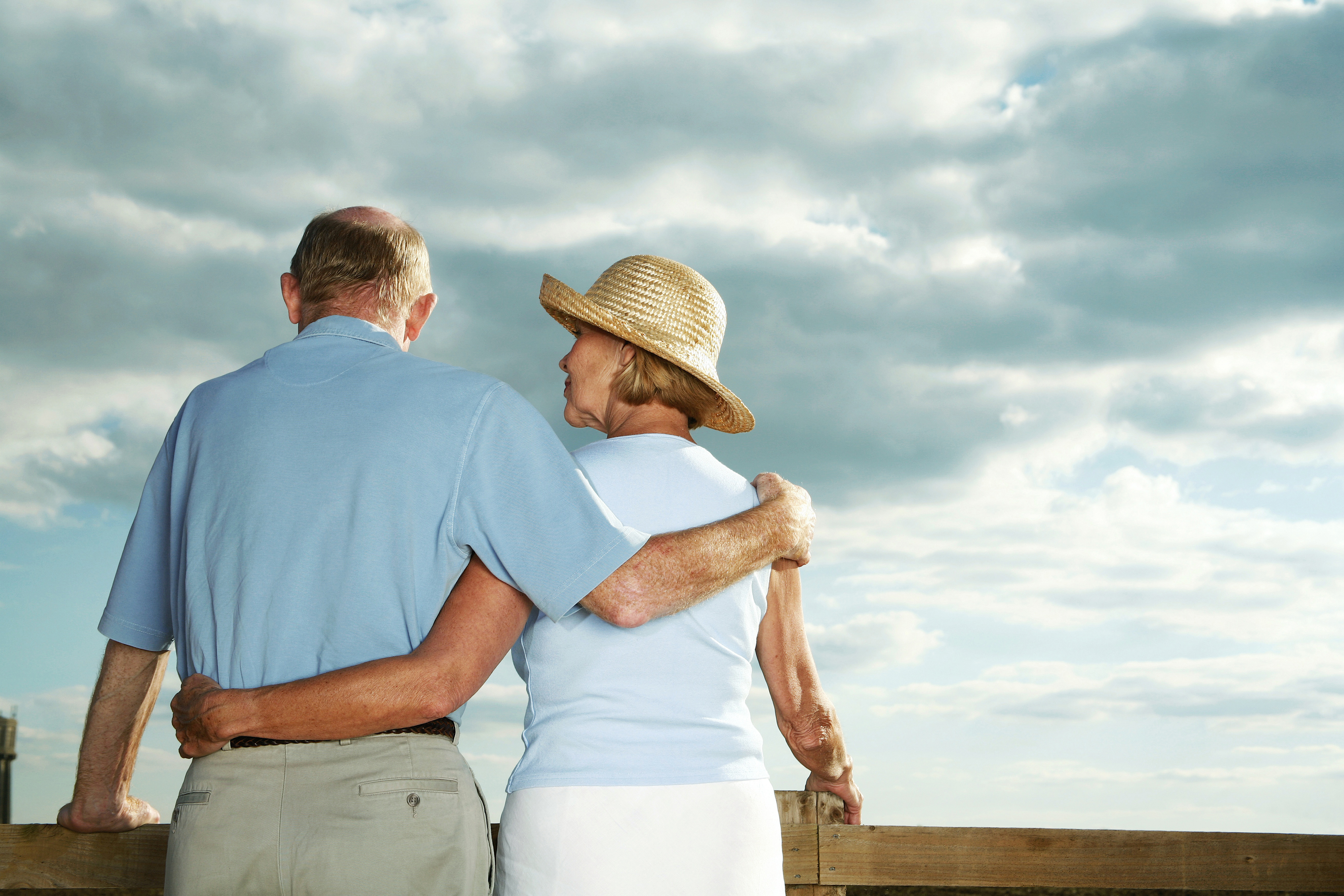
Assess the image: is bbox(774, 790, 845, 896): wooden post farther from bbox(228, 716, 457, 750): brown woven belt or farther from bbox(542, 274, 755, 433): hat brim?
bbox(228, 716, 457, 750): brown woven belt

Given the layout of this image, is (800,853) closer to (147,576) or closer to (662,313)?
(662,313)

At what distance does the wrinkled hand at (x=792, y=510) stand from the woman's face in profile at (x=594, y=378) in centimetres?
40

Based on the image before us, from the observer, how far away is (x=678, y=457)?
2.31 metres

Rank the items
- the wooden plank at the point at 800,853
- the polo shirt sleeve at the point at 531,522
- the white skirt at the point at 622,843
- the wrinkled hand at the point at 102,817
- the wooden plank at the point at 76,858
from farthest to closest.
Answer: the wooden plank at the point at 800,853
the wooden plank at the point at 76,858
the wrinkled hand at the point at 102,817
the white skirt at the point at 622,843
the polo shirt sleeve at the point at 531,522

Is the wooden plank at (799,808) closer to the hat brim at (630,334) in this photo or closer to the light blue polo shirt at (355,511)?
the hat brim at (630,334)

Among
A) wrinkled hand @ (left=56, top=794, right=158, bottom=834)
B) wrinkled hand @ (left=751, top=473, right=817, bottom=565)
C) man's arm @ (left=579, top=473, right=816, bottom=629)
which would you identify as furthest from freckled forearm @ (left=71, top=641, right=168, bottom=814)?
wrinkled hand @ (left=751, top=473, right=817, bottom=565)

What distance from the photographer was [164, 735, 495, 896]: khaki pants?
1739 millimetres

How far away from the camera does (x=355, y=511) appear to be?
1835 mm

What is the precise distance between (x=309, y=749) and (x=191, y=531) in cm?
47

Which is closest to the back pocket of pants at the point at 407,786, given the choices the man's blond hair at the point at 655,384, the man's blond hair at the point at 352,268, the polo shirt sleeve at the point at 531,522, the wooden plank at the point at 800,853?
the polo shirt sleeve at the point at 531,522

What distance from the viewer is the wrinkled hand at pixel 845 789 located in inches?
115

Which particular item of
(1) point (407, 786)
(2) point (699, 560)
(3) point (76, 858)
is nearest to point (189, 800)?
(1) point (407, 786)

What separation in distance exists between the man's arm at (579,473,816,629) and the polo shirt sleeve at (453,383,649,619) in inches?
2.1

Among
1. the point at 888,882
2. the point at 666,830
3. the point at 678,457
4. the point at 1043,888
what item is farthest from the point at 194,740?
the point at 1043,888
